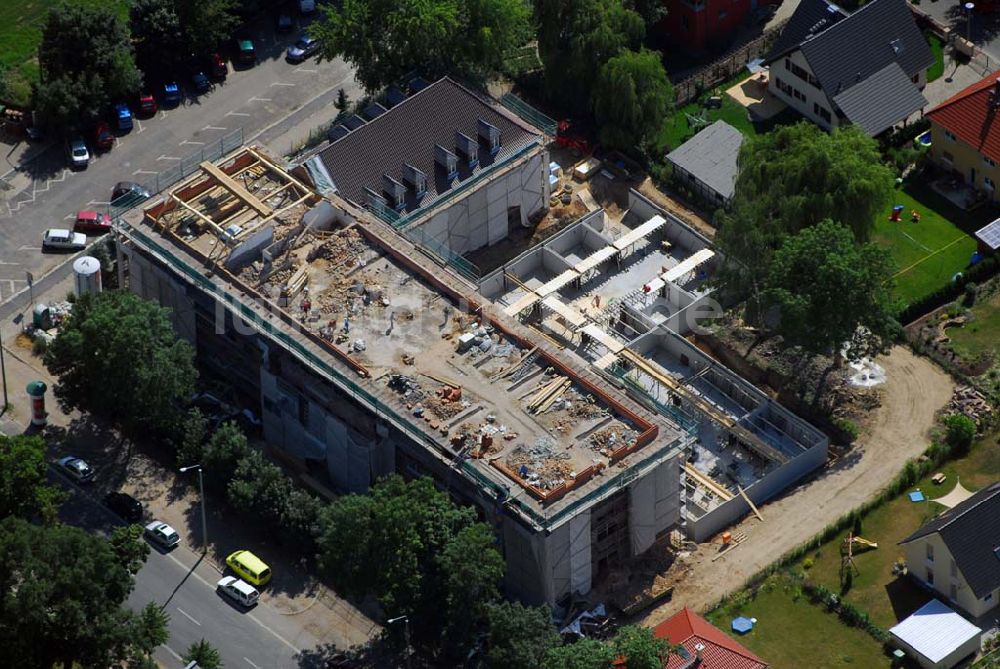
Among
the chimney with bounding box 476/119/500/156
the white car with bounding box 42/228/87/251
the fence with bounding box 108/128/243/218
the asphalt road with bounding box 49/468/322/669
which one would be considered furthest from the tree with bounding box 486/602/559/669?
the white car with bounding box 42/228/87/251

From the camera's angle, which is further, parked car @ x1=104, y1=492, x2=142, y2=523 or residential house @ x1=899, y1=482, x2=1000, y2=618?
parked car @ x1=104, y1=492, x2=142, y2=523

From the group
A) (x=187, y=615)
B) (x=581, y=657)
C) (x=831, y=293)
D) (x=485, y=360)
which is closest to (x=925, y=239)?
(x=831, y=293)

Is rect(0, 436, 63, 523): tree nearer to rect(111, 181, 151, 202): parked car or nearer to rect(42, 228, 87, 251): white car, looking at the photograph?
rect(42, 228, 87, 251): white car

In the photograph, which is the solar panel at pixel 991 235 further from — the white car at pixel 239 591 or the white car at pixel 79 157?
the white car at pixel 79 157

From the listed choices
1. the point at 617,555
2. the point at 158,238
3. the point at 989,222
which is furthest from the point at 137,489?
the point at 989,222

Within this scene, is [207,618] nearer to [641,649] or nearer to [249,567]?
[249,567]
